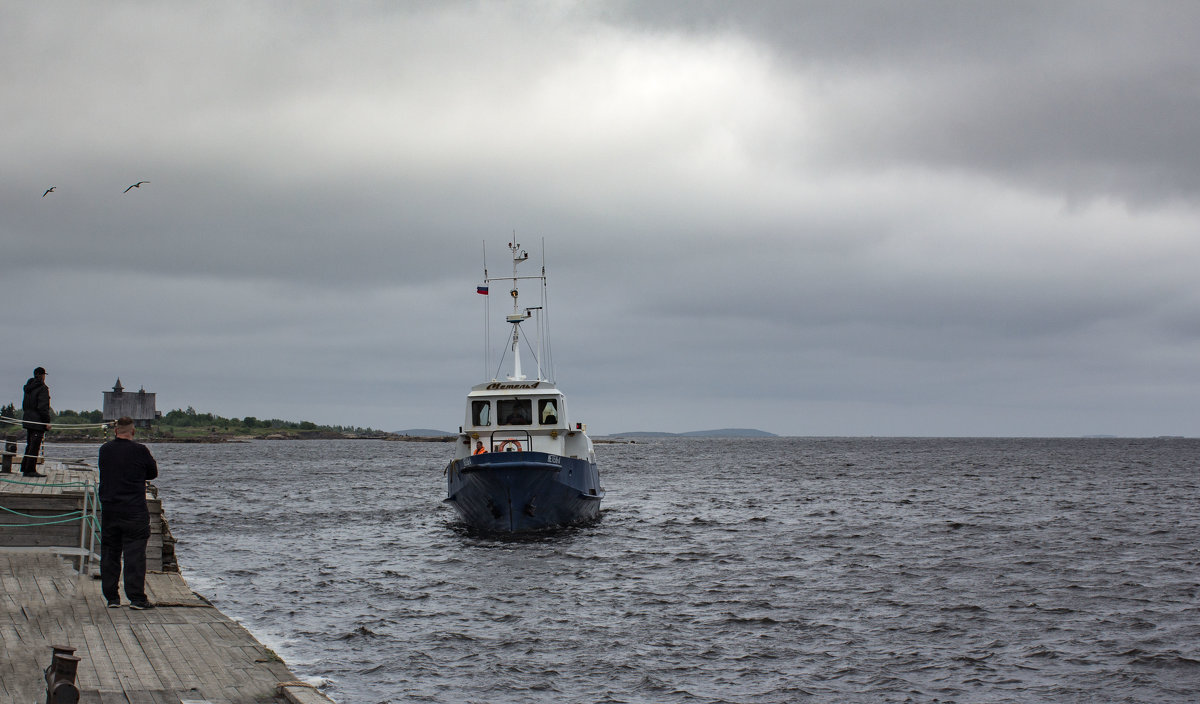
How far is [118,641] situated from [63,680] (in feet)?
8.92

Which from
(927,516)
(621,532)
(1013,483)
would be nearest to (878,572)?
(621,532)

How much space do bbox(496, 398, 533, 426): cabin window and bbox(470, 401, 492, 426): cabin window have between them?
28 cm

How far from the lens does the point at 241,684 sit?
8500 mm

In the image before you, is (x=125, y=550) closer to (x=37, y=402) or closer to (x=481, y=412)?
(x=37, y=402)

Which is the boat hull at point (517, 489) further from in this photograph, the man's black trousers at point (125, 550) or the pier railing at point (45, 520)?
the man's black trousers at point (125, 550)

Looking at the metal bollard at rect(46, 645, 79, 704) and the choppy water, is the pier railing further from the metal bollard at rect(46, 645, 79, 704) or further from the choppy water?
the metal bollard at rect(46, 645, 79, 704)

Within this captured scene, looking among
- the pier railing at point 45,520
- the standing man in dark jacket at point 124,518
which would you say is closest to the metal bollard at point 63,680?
the standing man in dark jacket at point 124,518

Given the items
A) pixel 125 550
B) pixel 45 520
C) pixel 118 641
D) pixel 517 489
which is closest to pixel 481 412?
pixel 517 489

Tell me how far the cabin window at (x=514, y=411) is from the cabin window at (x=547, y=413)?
0.29 metres

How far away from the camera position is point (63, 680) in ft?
23.0

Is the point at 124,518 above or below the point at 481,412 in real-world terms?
below

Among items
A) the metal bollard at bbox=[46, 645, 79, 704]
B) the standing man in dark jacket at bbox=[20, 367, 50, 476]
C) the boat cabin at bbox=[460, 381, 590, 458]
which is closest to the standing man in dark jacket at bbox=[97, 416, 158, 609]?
the metal bollard at bbox=[46, 645, 79, 704]

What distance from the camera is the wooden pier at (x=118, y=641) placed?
807cm

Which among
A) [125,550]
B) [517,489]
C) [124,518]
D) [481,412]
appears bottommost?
[517,489]
